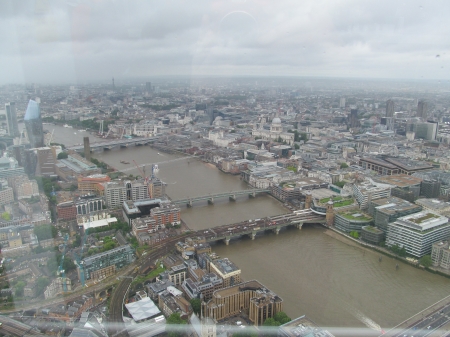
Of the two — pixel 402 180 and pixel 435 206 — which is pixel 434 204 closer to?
pixel 435 206

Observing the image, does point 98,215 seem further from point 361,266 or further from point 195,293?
point 361,266

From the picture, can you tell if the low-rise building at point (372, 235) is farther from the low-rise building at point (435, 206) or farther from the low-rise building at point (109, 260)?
the low-rise building at point (109, 260)

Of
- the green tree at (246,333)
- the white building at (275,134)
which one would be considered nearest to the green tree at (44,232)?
the green tree at (246,333)

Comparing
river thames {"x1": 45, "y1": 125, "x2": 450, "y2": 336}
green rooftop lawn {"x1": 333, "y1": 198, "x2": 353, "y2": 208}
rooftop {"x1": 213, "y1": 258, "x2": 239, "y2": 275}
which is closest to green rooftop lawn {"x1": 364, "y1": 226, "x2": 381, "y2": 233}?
river thames {"x1": 45, "y1": 125, "x2": 450, "y2": 336}

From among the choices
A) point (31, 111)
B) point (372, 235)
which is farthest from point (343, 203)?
point (31, 111)

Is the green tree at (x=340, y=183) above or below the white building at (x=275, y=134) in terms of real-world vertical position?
below

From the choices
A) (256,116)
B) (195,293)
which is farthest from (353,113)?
(195,293)
